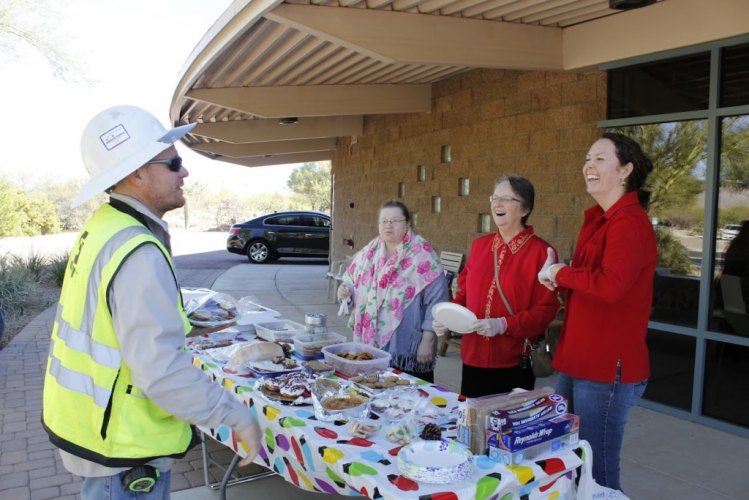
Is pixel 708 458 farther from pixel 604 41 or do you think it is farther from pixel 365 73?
pixel 365 73

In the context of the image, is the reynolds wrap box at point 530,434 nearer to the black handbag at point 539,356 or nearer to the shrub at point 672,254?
the black handbag at point 539,356

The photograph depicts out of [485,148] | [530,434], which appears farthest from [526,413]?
[485,148]

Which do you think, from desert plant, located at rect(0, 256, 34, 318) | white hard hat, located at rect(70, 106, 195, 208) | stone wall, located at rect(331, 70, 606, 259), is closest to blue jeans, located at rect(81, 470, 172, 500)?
white hard hat, located at rect(70, 106, 195, 208)

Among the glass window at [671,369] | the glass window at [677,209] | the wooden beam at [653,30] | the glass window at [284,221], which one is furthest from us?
the glass window at [284,221]

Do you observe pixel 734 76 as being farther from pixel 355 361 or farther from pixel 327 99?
pixel 327 99

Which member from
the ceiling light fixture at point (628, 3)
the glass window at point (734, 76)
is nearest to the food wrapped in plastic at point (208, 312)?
the ceiling light fixture at point (628, 3)

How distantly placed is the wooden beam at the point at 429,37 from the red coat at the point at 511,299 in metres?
2.40

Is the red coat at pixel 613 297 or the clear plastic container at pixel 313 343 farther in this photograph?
the clear plastic container at pixel 313 343

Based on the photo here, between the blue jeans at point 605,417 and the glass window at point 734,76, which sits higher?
the glass window at point 734,76

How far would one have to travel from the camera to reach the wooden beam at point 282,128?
1040 cm

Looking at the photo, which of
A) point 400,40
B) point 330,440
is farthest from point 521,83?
point 330,440

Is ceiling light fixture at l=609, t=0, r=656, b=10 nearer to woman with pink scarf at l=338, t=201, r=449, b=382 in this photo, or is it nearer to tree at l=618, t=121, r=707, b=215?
tree at l=618, t=121, r=707, b=215

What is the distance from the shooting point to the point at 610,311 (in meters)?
2.44

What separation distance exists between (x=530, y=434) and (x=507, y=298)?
3.56 ft
